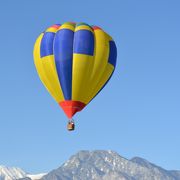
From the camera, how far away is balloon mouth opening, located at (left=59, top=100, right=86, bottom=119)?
8856 centimetres

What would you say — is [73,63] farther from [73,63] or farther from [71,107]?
[71,107]

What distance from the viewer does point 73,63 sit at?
90562 millimetres

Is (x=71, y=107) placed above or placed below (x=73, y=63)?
below

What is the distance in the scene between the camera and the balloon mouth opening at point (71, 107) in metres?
88.6

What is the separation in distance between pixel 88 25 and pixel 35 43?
29.6ft

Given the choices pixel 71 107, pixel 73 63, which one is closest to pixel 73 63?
pixel 73 63

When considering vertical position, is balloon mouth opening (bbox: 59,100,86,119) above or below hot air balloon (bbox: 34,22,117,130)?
below

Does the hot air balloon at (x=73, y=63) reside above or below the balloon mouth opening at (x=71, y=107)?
above

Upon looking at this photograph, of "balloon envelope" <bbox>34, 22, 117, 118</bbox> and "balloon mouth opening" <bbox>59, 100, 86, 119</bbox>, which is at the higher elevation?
"balloon envelope" <bbox>34, 22, 117, 118</bbox>

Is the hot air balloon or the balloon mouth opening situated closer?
the balloon mouth opening

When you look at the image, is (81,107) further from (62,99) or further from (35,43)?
(35,43)

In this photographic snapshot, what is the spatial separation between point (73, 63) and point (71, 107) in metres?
6.80

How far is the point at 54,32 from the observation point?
93938 millimetres

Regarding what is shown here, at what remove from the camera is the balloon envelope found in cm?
8981
